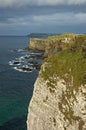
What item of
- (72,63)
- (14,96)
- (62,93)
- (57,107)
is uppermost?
(72,63)

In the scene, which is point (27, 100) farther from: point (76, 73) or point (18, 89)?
point (76, 73)

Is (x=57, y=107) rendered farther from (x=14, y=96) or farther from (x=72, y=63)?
(x=14, y=96)

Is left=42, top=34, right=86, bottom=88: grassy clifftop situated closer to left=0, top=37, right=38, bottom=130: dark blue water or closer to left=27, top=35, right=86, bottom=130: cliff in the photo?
left=27, top=35, right=86, bottom=130: cliff

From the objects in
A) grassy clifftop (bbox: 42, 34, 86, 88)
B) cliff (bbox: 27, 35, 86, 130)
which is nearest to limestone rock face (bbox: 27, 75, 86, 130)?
cliff (bbox: 27, 35, 86, 130)

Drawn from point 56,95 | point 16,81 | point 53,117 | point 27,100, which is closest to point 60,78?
point 56,95

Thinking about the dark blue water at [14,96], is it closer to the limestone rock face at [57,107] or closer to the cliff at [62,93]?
the limestone rock face at [57,107]

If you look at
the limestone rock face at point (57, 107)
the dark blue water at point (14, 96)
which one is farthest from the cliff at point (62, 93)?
the dark blue water at point (14, 96)

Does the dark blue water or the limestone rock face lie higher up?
the limestone rock face

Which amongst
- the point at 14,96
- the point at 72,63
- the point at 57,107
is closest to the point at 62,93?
the point at 57,107

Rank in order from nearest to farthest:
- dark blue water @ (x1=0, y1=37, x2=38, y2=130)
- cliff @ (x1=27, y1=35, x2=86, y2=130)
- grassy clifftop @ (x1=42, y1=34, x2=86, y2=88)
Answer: cliff @ (x1=27, y1=35, x2=86, y2=130) < grassy clifftop @ (x1=42, y1=34, x2=86, y2=88) < dark blue water @ (x1=0, y1=37, x2=38, y2=130)
